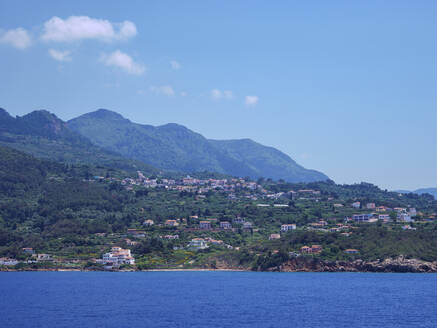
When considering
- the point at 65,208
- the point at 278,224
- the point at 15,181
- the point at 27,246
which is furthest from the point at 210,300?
the point at 15,181

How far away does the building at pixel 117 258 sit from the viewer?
408 feet

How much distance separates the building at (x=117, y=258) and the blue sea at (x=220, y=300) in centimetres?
1278

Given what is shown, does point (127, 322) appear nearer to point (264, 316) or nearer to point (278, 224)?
point (264, 316)

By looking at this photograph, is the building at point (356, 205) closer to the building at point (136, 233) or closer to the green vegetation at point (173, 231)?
the green vegetation at point (173, 231)

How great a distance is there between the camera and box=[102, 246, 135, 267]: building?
12444cm

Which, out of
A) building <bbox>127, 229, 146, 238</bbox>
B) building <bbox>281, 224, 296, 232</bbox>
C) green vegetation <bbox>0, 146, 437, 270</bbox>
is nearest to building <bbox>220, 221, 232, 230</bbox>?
green vegetation <bbox>0, 146, 437, 270</bbox>

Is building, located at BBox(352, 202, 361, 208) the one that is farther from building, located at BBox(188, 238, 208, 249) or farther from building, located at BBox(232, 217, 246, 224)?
building, located at BBox(188, 238, 208, 249)

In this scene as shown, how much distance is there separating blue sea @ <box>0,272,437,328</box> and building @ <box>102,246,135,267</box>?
41.9 feet

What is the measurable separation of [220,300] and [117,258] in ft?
173

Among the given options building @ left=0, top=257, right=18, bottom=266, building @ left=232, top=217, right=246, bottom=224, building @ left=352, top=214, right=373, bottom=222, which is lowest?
building @ left=0, top=257, right=18, bottom=266

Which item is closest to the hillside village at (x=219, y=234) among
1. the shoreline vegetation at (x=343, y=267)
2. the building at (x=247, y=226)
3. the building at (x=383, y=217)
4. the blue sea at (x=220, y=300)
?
the building at (x=247, y=226)

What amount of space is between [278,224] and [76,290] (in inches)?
3276

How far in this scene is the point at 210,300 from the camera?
76.9 m

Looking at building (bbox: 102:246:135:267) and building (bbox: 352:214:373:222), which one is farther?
building (bbox: 352:214:373:222)
